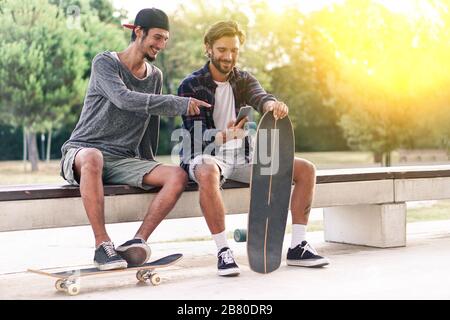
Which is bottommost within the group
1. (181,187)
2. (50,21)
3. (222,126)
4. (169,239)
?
(169,239)

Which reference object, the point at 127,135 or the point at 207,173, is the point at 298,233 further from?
the point at 127,135

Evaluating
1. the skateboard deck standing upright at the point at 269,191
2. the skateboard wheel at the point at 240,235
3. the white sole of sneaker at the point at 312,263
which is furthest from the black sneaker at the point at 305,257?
the skateboard wheel at the point at 240,235

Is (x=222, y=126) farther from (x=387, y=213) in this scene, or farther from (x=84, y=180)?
(x=387, y=213)

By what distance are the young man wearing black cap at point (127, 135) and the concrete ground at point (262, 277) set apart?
0.29 m

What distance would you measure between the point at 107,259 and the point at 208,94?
1.12 m

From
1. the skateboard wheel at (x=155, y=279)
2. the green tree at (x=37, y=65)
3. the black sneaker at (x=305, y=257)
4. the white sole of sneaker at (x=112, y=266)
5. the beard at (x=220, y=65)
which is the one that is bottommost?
the skateboard wheel at (x=155, y=279)

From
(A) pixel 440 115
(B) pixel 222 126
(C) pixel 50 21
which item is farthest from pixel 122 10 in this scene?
(B) pixel 222 126

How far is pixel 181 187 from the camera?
3.81 m

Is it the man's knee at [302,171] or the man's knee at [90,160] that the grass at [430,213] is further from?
the man's knee at [90,160]

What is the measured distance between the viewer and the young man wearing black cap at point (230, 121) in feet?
13.2

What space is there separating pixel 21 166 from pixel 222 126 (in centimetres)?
2965

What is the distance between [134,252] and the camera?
3637 millimetres
